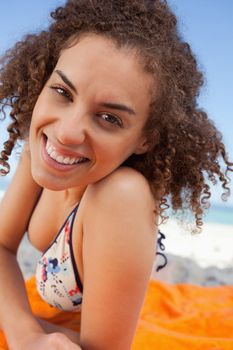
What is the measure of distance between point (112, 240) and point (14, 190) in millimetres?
751

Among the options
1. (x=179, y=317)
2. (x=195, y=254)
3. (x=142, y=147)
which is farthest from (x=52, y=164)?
(x=195, y=254)

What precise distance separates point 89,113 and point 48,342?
67cm

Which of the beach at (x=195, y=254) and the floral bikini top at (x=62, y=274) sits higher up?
the floral bikini top at (x=62, y=274)

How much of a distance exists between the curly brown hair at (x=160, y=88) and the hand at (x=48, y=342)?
0.45 m

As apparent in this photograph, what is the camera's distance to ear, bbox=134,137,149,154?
1618 mm

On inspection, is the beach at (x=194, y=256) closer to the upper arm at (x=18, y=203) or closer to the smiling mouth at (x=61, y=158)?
the upper arm at (x=18, y=203)

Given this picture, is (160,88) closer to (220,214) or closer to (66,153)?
(66,153)

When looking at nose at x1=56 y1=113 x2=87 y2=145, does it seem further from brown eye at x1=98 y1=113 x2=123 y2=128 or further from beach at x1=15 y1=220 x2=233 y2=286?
beach at x1=15 y1=220 x2=233 y2=286

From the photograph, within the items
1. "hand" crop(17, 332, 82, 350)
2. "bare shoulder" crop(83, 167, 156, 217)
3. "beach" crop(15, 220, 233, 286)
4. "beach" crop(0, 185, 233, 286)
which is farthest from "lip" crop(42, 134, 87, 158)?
"beach" crop(15, 220, 233, 286)

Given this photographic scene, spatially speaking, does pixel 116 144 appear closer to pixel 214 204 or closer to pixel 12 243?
pixel 12 243

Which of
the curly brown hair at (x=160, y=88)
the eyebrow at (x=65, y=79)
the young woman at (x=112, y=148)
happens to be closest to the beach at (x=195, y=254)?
the curly brown hair at (x=160, y=88)

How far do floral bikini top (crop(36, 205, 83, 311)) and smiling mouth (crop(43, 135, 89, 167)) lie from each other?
195 mm

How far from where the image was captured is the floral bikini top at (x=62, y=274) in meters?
1.70

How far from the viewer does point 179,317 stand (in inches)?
92.3
